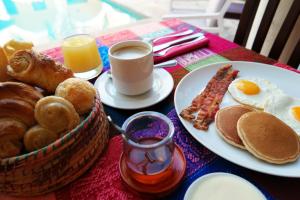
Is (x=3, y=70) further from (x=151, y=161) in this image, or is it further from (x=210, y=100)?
(x=210, y=100)

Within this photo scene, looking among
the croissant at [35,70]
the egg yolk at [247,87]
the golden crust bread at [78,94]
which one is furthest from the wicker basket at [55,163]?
the egg yolk at [247,87]

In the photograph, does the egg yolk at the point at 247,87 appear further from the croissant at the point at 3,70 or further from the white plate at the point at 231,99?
the croissant at the point at 3,70

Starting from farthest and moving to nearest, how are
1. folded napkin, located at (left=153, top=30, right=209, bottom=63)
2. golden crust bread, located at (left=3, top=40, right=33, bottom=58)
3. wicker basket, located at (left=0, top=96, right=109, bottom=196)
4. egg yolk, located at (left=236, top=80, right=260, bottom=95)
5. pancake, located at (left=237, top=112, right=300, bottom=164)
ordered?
folded napkin, located at (left=153, top=30, right=209, bottom=63) < egg yolk, located at (left=236, top=80, right=260, bottom=95) < golden crust bread, located at (left=3, top=40, right=33, bottom=58) < pancake, located at (left=237, top=112, right=300, bottom=164) < wicker basket, located at (left=0, top=96, right=109, bottom=196)

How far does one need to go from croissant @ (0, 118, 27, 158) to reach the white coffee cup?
32 cm

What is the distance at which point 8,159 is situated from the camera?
1.36 ft

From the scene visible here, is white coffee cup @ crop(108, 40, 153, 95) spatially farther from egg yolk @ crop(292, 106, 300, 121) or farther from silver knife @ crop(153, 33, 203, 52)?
egg yolk @ crop(292, 106, 300, 121)

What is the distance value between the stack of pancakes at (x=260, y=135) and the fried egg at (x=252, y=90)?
4.4 inches

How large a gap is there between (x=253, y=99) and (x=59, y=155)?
0.59 metres

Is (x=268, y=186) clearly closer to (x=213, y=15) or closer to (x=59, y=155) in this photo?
(x=59, y=155)

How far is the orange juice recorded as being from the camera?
0.82 meters

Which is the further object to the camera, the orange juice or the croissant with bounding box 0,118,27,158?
the orange juice

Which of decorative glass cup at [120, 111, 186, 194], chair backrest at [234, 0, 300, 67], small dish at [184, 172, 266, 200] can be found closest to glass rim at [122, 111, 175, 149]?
decorative glass cup at [120, 111, 186, 194]

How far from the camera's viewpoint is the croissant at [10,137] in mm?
436

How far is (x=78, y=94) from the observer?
1.71ft
